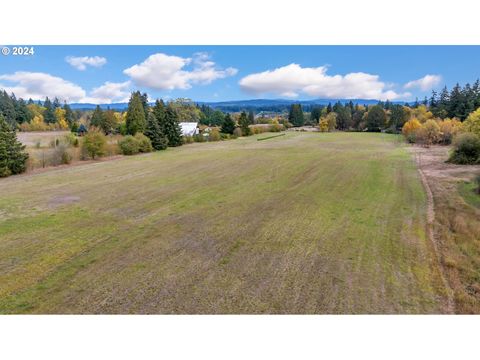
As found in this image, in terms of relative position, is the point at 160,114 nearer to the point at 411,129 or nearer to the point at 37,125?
the point at 37,125

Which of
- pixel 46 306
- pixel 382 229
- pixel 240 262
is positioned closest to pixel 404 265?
pixel 382 229

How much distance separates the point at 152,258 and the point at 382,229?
6.88 m

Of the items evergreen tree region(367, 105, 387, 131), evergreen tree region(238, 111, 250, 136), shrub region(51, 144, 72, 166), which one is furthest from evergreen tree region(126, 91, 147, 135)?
evergreen tree region(367, 105, 387, 131)

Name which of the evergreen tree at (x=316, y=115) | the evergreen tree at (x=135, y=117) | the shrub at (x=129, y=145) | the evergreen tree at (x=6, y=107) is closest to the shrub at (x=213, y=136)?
the evergreen tree at (x=135, y=117)

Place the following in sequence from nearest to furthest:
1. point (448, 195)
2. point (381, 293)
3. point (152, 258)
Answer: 1. point (381, 293)
2. point (152, 258)
3. point (448, 195)

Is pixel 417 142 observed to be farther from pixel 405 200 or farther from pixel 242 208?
pixel 242 208

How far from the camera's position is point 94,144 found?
1056 inches

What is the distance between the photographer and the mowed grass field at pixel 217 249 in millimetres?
5754

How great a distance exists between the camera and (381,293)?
5902mm

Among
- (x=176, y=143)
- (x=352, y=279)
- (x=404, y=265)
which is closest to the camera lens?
(x=352, y=279)

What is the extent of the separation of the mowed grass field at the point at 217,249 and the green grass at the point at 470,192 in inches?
65.7

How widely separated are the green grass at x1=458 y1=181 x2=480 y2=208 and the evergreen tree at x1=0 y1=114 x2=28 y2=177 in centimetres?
2517

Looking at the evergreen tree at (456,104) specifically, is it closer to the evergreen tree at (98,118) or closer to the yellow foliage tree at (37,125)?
the evergreen tree at (98,118)

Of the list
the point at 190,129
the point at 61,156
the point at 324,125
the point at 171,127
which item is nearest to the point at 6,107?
the point at 190,129
